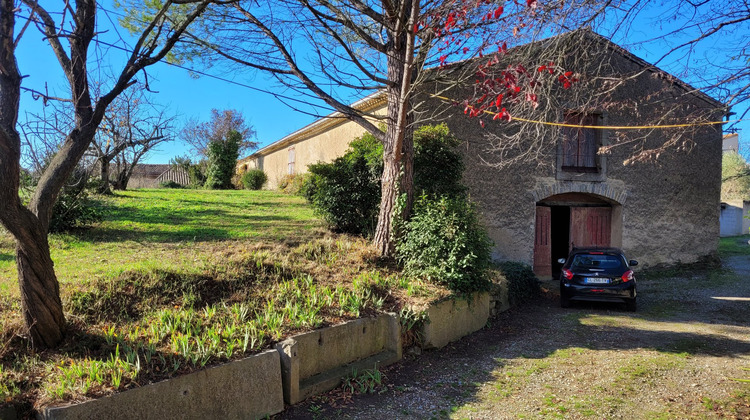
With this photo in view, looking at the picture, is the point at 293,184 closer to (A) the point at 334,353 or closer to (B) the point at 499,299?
(B) the point at 499,299

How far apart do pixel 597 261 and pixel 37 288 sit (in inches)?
355

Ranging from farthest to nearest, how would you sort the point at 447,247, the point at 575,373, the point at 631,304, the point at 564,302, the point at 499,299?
the point at 564,302 < the point at 631,304 < the point at 499,299 < the point at 447,247 < the point at 575,373

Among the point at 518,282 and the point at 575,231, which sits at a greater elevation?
the point at 575,231

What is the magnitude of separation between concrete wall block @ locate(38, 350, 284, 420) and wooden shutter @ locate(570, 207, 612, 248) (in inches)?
439

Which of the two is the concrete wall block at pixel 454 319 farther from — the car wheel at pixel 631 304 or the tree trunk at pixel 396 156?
the car wheel at pixel 631 304

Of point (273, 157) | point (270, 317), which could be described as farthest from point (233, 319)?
point (273, 157)

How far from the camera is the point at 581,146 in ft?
41.4

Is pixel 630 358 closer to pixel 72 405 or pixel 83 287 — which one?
pixel 72 405

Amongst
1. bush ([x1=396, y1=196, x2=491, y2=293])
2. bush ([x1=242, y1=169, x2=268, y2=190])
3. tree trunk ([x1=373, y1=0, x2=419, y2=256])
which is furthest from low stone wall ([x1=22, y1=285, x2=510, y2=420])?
bush ([x1=242, y1=169, x2=268, y2=190])

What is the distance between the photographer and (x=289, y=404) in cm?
452

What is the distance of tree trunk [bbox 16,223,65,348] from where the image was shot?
3.97 metres

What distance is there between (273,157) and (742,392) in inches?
832

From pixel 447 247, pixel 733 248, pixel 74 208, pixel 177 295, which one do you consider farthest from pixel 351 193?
pixel 733 248

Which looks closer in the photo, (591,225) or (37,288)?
(37,288)
